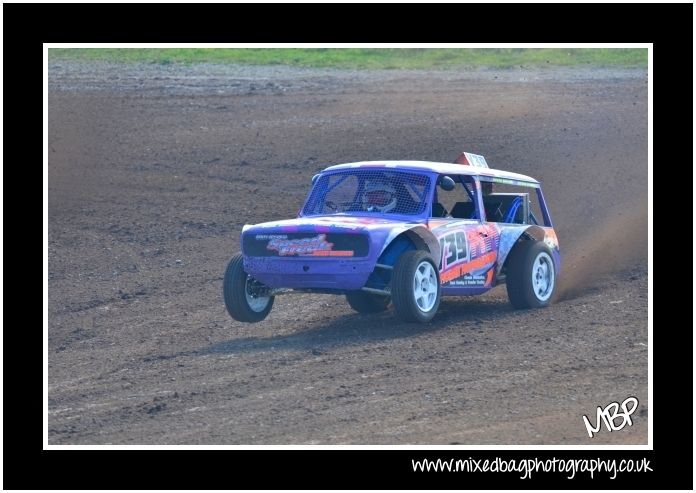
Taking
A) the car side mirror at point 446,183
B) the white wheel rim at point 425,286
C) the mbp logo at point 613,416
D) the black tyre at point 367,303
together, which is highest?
the car side mirror at point 446,183

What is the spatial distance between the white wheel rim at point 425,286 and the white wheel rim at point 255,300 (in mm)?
1743

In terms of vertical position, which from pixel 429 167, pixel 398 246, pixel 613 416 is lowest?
pixel 613 416

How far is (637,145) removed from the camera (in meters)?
24.7

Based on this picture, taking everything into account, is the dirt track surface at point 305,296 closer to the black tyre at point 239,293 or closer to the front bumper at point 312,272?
the black tyre at point 239,293

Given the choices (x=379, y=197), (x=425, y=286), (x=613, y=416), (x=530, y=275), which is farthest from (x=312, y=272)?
(x=613, y=416)

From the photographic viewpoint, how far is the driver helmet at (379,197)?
12.8 metres

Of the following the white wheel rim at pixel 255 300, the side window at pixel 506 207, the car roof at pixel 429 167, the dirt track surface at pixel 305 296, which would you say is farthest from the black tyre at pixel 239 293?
the side window at pixel 506 207

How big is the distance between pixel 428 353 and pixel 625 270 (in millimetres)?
5497

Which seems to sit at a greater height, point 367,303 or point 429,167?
point 429,167

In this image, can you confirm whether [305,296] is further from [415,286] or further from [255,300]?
[415,286]

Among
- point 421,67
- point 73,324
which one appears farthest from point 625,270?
point 421,67

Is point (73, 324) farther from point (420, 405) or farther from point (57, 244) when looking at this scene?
point (420, 405)

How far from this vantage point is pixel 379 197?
12.9 metres

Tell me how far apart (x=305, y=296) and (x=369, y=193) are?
222cm
